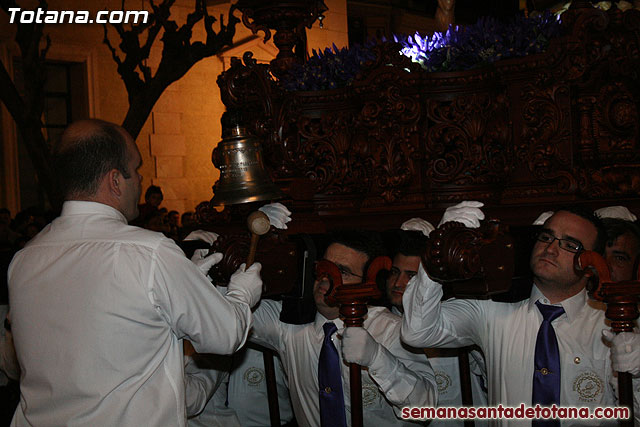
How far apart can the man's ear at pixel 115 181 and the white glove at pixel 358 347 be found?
117 cm

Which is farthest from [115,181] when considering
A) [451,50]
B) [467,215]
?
[451,50]

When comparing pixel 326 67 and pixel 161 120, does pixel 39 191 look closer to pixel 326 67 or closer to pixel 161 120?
pixel 161 120

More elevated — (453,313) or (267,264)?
(267,264)

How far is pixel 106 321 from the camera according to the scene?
276cm

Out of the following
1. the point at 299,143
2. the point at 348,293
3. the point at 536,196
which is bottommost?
the point at 348,293

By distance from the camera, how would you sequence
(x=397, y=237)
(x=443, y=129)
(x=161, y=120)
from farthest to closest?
(x=161, y=120) < (x=443, y=129) < (x=397, y=237)

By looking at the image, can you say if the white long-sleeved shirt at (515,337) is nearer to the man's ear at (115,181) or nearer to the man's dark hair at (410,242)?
the man's dark hair at (410,242)

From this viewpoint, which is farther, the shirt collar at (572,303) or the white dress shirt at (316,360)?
the white dress shirt at (316,360)

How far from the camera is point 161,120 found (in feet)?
45.6

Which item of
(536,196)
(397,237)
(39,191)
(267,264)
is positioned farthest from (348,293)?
(39,191)

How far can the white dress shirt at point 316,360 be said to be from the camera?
397cm

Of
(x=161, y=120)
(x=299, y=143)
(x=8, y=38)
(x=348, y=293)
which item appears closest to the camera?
(x=348, y=293)

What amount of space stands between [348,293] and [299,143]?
181cm

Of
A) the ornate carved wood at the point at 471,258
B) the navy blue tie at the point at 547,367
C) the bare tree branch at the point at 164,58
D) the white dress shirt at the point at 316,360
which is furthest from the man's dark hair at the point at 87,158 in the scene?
the bare tree branch at the point at 164,58
